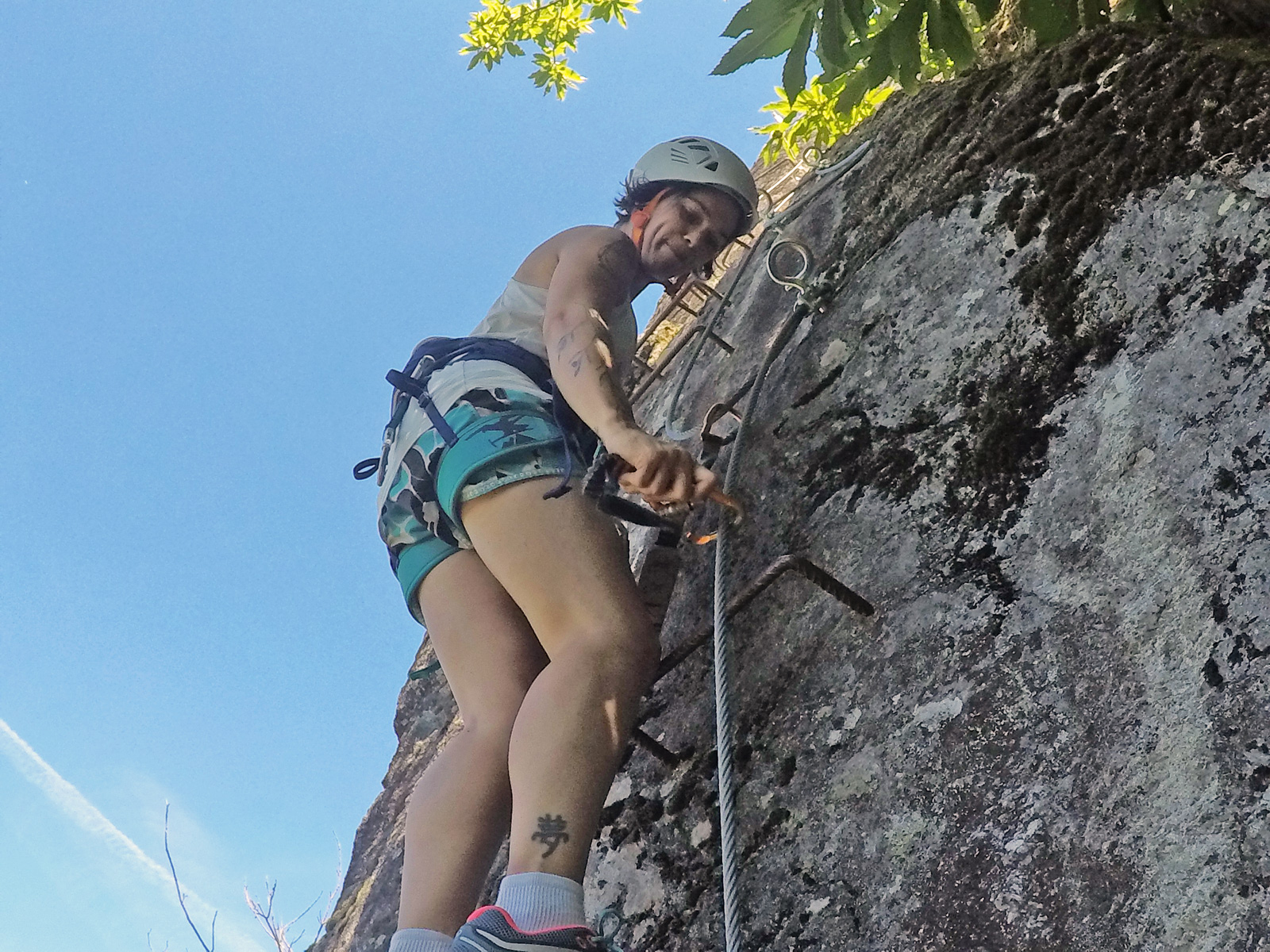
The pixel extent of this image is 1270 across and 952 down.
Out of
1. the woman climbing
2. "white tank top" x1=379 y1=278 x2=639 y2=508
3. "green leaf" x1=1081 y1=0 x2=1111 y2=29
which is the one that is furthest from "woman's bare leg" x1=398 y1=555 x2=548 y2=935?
"green leaf" x1=1081 y1=0 x2=1111 y2=29

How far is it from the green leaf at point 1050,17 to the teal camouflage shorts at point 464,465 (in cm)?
160

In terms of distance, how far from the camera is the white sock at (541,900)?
158 cm

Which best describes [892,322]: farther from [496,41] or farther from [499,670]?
[496,41]

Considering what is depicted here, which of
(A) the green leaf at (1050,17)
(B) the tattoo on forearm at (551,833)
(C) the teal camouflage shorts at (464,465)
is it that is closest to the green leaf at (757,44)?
(A) the green leaf at (1050,17)

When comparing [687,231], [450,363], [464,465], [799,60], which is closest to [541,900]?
[464,465]

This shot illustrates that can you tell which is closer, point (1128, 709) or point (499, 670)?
point (1128, 709)

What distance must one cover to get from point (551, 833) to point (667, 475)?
2.05ft

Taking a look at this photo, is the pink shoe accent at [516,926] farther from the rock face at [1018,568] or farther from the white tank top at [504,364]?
the white tank top at [504,364]

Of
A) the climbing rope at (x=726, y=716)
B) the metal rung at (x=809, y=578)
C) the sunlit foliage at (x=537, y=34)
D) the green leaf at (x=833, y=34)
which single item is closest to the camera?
the climbing rope at (x=726, y=716)

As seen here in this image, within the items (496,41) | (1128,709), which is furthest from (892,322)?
(496,41)

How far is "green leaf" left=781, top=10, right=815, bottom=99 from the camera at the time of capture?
2.58 meters

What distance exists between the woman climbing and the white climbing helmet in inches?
12.7

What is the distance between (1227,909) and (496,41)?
208 inches

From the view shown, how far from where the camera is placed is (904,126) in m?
3.15
